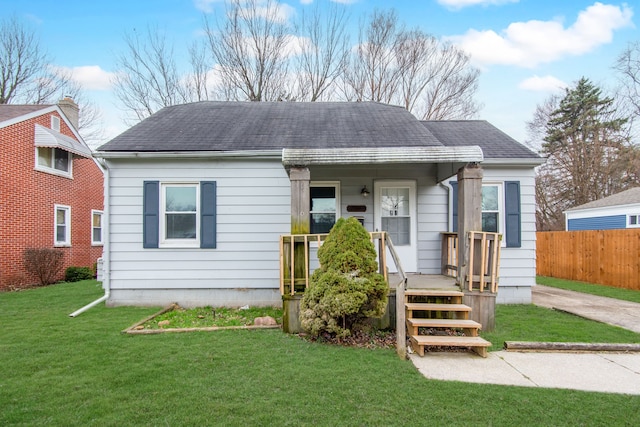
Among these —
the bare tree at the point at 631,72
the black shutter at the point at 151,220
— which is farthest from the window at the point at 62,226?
the bare tree at the point at 631,72

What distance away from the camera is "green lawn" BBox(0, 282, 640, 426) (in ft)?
9.37

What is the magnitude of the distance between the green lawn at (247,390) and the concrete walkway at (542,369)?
21cm

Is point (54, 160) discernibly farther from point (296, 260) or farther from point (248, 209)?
point (296, 260)

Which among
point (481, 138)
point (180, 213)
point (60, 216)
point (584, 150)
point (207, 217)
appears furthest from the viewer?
point (584, 150)

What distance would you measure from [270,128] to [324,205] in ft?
7.34

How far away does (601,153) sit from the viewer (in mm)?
21516

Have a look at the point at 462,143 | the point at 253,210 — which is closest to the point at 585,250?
the point at 462,143

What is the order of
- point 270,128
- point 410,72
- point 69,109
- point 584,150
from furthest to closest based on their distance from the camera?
point 584,150, point 410,72, point 69,109, point 270,128

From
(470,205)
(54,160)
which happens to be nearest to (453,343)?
(470,205)

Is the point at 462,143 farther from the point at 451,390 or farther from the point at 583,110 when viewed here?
the point at 583,110

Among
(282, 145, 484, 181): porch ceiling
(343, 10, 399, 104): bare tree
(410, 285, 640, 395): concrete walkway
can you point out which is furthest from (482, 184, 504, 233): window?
(343, 10, 399, 104): bare tree

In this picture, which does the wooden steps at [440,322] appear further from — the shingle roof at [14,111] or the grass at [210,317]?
the shingle roof at [14,111]

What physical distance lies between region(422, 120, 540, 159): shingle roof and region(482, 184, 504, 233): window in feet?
2.21

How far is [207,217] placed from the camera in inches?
279
